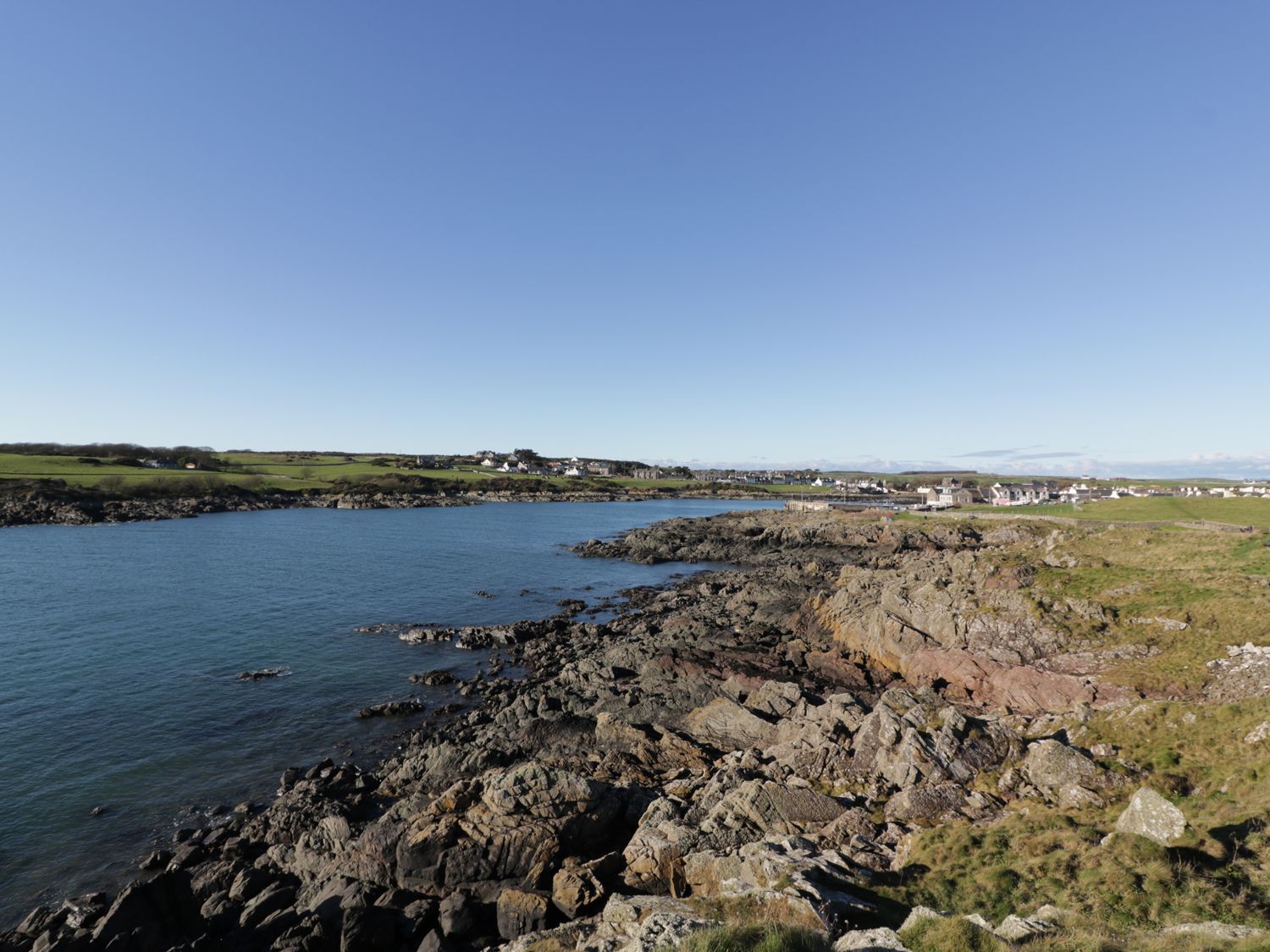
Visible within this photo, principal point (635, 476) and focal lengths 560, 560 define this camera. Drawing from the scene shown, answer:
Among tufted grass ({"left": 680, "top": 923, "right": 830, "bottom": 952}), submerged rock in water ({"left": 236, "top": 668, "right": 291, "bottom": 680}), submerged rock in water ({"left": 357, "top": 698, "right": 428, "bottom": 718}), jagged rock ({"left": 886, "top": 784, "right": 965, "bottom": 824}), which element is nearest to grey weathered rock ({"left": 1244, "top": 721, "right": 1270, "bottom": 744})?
jagged rock ({"left": 886, "top": 784, "right": 965, "bottom": 824})

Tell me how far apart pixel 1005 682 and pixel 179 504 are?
14781 centimetres

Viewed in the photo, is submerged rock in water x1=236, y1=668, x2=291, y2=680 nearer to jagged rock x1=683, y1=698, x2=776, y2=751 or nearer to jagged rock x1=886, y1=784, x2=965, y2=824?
jagged rock x1=683, y1=698, x2=776, y2=751

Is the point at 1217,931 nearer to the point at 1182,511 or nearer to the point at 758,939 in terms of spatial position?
the point at 758,939

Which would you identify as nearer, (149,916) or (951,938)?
(951,938)

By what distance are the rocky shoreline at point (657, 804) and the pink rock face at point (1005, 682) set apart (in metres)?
0.09

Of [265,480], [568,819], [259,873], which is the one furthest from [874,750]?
[265,480]

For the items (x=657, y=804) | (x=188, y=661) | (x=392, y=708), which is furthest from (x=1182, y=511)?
(x=188, y=661)

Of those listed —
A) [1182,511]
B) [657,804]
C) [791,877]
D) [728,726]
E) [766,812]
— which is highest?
[1182,511]

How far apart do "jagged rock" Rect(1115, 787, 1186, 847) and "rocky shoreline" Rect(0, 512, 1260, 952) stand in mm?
63

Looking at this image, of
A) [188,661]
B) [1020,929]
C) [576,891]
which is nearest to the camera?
[1020,929]

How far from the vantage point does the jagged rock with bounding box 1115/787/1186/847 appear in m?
11.5

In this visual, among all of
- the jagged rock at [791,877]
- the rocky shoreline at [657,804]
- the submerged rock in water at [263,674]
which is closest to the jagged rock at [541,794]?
the rocky shoreline at [657,804]

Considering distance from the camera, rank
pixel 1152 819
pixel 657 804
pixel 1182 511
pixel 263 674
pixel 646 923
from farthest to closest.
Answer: pixel 1182 511, pixel 263 674, pixel 657 804, pixel 1152 819, pixel 646 923

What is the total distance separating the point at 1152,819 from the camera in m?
11.8
